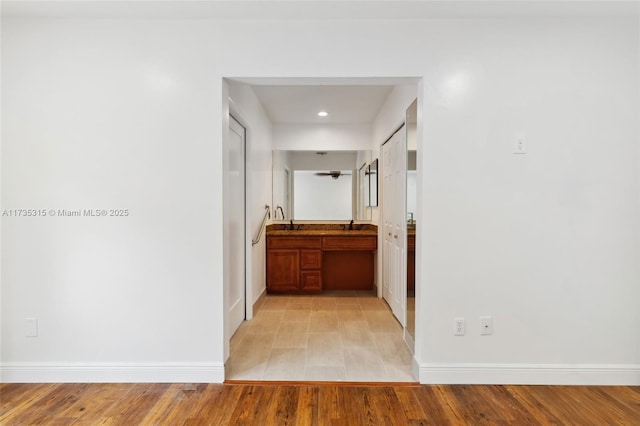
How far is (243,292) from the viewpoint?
3488 millimetres

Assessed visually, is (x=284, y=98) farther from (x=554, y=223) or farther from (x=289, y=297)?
(x=554, y=223)

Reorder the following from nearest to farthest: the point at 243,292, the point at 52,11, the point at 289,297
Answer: the point at 52,11 < the point at 243,292 < the point at 289,297

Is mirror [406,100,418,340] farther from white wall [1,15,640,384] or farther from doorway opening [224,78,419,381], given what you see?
white wall [1,15,640,384]

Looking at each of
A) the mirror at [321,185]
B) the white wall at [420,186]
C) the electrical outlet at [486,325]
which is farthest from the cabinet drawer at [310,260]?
the electrical outlet at [486,325]

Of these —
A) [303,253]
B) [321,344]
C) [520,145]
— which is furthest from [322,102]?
[321,344]

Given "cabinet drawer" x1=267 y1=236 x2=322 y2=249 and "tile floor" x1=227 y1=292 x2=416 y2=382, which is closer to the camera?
"tile floor" x1=227 y1=292 x2=416 y2=382

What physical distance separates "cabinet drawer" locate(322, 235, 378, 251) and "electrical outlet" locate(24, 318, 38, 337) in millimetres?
2985

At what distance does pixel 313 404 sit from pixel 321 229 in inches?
121

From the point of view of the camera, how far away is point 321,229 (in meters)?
4.96

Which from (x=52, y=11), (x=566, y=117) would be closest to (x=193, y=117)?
(x=52, y=11)

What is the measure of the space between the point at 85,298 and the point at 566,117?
3.39m

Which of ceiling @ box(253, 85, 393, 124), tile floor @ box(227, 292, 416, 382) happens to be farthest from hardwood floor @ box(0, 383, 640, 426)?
ceiling @ box(253, 85, 393, 124)

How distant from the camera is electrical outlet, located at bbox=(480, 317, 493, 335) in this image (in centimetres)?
223

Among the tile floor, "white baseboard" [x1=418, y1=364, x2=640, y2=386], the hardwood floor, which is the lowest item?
the hardwood floor
